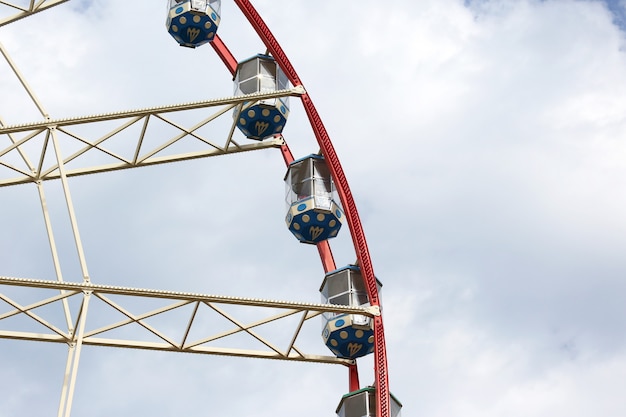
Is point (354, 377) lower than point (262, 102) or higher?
lower

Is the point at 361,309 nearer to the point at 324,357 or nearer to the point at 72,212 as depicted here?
the point at 324,357

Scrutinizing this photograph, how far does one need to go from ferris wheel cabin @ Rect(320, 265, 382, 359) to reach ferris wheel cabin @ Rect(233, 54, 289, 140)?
3.19 meters

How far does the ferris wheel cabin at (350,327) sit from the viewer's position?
17594mm

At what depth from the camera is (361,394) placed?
1648 centimetres

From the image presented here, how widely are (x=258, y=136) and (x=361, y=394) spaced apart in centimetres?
538

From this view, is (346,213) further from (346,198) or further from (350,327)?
(350,327)

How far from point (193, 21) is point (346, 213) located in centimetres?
483

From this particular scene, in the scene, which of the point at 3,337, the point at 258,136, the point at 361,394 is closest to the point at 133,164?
the point at 258,136

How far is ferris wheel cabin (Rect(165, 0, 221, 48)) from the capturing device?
20.7 meters

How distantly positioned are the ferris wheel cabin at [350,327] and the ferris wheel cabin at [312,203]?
110 cm

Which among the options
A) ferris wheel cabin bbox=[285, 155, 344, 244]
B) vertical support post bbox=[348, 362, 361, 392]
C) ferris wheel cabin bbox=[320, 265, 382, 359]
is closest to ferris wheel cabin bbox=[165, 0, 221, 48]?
ferris wheel cabin bbox=[285, 155, 344, 244]

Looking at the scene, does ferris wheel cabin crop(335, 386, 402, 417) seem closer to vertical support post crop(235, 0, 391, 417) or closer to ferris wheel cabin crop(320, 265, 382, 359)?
vertical support post crop(235, 0, 391, 417)

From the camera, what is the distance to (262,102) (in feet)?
64.3

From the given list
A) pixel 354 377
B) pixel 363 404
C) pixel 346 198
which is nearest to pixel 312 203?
pixel 346 198
